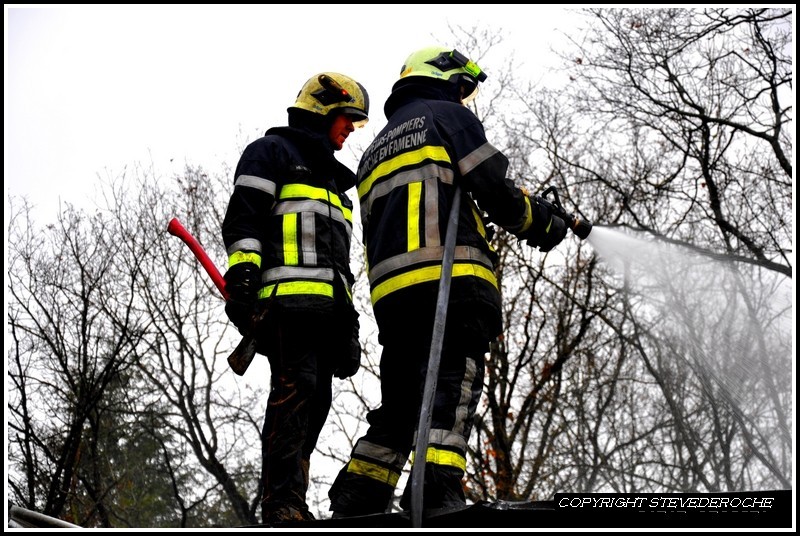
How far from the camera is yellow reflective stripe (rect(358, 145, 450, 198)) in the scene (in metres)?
4.16

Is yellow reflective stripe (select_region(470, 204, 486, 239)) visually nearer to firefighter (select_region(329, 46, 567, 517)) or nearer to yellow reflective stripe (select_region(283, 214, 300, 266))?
firefighter (select_region(329, 46, 567, 517))

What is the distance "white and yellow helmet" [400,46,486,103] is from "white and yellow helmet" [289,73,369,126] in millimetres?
408

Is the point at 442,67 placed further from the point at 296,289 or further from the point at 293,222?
the point at 296,289

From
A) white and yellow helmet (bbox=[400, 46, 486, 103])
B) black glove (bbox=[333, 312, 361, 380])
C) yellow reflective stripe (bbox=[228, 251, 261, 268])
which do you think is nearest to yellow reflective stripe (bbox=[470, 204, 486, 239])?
white and yellow helmet (bbox=[400, 46, 486, 103])

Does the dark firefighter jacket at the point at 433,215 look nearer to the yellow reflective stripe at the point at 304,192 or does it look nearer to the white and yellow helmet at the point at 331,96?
the yellow reflective stripe at the point at 304,192

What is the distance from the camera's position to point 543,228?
174 inches

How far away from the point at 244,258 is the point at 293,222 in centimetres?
34

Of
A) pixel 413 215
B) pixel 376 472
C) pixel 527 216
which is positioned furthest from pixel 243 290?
pixel 527 216

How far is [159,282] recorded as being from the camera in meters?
16.2

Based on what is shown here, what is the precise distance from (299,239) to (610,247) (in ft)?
6.05

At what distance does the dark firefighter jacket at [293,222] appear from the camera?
452cm

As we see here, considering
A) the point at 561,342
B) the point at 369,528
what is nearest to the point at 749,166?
the point at 561,342

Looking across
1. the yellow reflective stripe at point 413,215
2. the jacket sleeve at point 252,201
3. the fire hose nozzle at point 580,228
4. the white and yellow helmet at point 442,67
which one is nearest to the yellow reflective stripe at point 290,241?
the jacket sleeve at point 252,201

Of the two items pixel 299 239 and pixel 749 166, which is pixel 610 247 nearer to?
pixel 299 239
